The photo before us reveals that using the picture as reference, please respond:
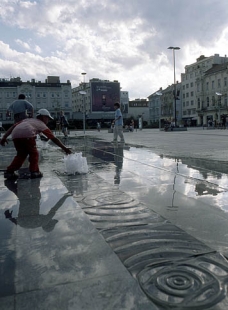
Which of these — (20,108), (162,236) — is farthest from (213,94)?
(162,236)

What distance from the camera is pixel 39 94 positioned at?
96.4 metres

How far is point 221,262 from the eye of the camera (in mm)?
1982

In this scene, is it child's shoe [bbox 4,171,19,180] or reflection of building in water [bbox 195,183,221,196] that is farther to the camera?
child's shoe [bbox 4,171,19,180]

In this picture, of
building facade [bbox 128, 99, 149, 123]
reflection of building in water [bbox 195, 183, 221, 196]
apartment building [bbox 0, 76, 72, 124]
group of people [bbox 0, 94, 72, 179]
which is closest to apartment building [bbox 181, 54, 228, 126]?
building facade [bbox 128, 99, 149, 123]

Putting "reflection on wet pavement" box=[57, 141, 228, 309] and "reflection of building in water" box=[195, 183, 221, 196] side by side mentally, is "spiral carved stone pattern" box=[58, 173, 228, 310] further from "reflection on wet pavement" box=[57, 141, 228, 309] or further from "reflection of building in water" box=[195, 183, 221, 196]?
Answer: "reflection of building in water" box=[195, 183, 221, 196]

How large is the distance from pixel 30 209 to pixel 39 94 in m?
98.3

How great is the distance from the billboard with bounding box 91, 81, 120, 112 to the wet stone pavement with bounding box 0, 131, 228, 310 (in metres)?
77.5

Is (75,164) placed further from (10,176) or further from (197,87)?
(197,87)

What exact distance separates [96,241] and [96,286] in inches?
24.9

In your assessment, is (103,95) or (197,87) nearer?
(103,95)

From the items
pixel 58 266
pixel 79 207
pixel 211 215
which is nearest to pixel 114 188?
pixel 79 207

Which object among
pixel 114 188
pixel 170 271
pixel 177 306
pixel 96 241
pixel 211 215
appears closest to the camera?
pixel 177 306

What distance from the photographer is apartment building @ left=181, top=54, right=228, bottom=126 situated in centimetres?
8150

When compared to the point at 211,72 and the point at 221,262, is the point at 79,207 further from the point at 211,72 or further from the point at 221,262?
the point at 211,72
